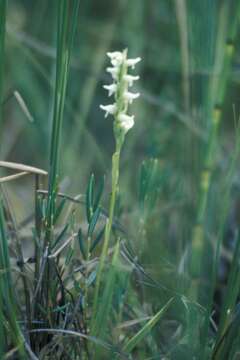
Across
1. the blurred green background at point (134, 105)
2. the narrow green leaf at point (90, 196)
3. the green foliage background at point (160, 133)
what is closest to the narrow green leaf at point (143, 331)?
the green foliage background at point (160, 133)

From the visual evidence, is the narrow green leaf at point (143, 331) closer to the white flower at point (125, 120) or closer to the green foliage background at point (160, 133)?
the green foliage background at point (160, 133)

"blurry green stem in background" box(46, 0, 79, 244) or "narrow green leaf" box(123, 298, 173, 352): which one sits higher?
"blurry green stem in background" box(46, 0, 79, 244)

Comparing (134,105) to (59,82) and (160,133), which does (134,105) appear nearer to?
(160,133)

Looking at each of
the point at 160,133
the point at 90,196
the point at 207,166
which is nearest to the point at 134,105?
the point at 160,133

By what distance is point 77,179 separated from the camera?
2.07 metres

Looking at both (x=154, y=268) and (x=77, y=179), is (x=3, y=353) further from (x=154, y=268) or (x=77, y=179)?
(x=77, y=179)

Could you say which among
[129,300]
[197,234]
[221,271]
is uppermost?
[197,234]

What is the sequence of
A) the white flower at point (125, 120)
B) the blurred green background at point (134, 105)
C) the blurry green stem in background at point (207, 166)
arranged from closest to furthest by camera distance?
the white flower at point (125, 120) < the blurry green stem in background at point (207, 166) < the blurred green background at point (134, 105)

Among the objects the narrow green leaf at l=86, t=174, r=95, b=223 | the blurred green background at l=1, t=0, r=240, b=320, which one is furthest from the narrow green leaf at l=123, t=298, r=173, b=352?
the blurred green background at l=1, t=0, r=240, b=320

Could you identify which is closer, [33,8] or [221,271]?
[221,271]

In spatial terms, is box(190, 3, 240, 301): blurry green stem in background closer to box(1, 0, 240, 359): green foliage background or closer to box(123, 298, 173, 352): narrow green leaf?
box(1, 0, 240, 359): green foliage background

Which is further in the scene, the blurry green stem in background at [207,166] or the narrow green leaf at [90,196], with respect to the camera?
the blurry green stem in background at [207,166]

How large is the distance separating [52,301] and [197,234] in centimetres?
23

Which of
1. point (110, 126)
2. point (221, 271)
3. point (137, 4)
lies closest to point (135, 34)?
point (137, 4)
